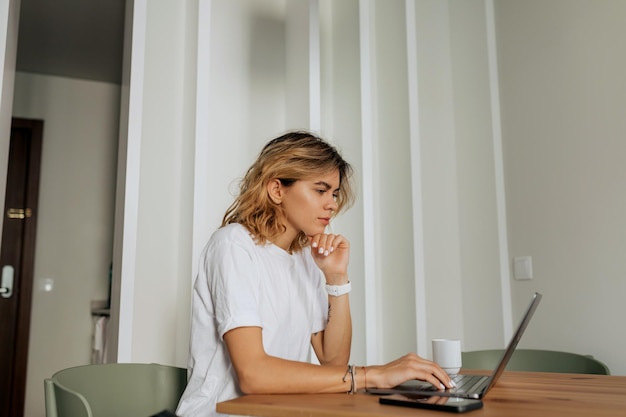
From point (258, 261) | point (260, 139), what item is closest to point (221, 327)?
point (258, 261)

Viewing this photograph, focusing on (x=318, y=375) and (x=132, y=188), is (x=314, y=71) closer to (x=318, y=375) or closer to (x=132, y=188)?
(x=132, y=188)

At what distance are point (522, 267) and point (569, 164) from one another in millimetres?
445

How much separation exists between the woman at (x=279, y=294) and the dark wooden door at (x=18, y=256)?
303cm

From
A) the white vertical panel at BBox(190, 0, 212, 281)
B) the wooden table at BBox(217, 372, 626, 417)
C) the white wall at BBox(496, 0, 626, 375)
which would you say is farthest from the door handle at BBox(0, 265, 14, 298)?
the wooden table at BBox(217, 372, 626, 417)

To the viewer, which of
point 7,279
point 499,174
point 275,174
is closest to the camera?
point 275,174

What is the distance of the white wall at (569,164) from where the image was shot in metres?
2.08

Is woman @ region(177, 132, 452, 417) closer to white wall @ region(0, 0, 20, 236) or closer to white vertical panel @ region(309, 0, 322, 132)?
white vertical panel @ region(309, 0, 322, 132)

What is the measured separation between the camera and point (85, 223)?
4211mm

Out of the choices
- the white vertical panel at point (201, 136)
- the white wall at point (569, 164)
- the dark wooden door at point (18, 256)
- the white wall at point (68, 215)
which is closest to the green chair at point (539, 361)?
the white wall at point (569, 164)

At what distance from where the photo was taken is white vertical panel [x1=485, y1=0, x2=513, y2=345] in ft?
8.13

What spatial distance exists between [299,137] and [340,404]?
74 cm

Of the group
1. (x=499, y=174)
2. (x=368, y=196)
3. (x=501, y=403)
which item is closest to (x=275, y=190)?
(x=501, y=403)

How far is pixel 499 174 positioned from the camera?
2.57 meters

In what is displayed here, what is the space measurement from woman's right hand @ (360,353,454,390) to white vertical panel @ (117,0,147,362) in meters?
1.13
